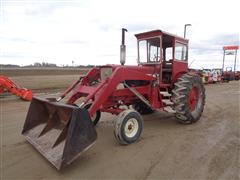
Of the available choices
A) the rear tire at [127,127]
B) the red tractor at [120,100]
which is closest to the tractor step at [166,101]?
the red tractor at [120,100]

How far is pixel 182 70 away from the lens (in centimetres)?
637

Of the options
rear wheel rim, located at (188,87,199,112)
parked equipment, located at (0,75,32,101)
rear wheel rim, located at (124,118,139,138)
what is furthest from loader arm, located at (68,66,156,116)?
parked equipment, located at (0,75,32,101)

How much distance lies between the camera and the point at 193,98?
6020mm

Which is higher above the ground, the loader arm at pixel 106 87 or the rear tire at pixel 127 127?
the loader arm at pixel 106 87

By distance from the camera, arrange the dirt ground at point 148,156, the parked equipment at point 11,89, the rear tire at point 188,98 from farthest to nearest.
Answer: the parked equipment at point 11,89, the rear tire at point 188,98, the dirt ground at point 148,156

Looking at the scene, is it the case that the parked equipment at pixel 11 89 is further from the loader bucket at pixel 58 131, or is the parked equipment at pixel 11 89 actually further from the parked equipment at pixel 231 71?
the parked equipment at pixel 231 71

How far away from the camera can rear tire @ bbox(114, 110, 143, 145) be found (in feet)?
13.3

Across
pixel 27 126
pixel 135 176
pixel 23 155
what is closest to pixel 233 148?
pixel 135 176

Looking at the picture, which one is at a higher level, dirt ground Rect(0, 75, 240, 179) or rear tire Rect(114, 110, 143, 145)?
rear tire Rect(114, 110, 143, 145)

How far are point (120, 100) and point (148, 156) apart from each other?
1680 millimetres

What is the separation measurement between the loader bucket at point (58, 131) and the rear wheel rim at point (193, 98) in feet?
10.9

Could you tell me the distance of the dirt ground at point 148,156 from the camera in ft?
10.4

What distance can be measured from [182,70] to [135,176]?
13.3ft

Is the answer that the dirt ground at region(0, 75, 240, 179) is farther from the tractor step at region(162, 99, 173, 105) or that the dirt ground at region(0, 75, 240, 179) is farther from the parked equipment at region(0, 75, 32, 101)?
the parked equipment at region(0, 75, 32, 101)
